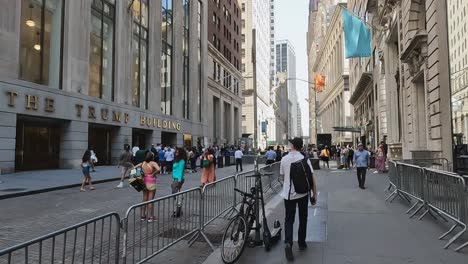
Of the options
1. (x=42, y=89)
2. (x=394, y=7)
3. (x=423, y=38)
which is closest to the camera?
(x=423, y=38)

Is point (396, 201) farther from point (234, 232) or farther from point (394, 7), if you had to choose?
point (394, 7)

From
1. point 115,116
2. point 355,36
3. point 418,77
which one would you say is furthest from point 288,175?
point 115,116

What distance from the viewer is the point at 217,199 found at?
790 centimetres

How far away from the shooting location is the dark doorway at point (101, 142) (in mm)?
29062

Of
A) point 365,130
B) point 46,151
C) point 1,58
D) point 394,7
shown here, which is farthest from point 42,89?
point 365,130

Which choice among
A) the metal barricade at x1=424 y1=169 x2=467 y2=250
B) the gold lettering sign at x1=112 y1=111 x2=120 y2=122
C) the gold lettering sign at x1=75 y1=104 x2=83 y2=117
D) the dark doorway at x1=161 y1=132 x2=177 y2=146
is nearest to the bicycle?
the metal barricade at x1=424 y1=169 x2=467 y2=250

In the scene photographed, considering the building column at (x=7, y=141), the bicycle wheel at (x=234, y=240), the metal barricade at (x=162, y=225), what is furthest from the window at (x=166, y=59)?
the bicycle wheel at (x=234, y=240)

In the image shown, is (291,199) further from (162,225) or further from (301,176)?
(162,225)

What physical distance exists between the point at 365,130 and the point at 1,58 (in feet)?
143

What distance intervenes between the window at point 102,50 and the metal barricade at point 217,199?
68.1ft

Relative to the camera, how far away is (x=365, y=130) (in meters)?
52.8

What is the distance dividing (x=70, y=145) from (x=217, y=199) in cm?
1886

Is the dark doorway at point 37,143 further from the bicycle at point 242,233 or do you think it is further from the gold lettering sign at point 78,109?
the bicycle at point 242,233

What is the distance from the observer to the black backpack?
19.6ft
